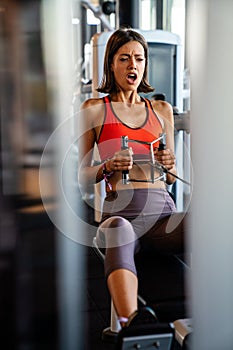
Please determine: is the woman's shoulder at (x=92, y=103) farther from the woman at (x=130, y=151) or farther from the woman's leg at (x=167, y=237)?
the woman's leg at (x=167, y=237)

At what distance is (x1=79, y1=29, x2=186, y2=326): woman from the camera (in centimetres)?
120

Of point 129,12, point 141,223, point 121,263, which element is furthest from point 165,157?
point 129,12

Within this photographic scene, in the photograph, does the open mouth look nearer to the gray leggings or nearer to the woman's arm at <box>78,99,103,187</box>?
the woman's arm at <box>78,99,103,187</box>

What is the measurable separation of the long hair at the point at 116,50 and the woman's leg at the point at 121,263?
388 millimetres

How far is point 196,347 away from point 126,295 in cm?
44

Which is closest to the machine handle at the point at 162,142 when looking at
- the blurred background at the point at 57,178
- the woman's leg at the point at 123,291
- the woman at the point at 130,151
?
the woman at the point at 130,151

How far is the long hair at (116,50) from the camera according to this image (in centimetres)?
125

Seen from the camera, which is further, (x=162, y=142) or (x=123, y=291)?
(x=162, y=142)

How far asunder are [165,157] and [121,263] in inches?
12.6

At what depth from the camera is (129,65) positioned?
4.09 ft

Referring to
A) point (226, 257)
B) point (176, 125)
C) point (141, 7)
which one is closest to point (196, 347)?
point (226, 257)

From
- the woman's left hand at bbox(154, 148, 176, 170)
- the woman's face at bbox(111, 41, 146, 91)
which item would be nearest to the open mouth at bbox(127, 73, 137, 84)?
the woman's face at bbox(111, 41, 146, 91)

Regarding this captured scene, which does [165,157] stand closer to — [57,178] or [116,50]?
[116,50]

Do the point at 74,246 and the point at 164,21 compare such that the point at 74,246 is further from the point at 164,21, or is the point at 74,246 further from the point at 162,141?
the point at 164,21
